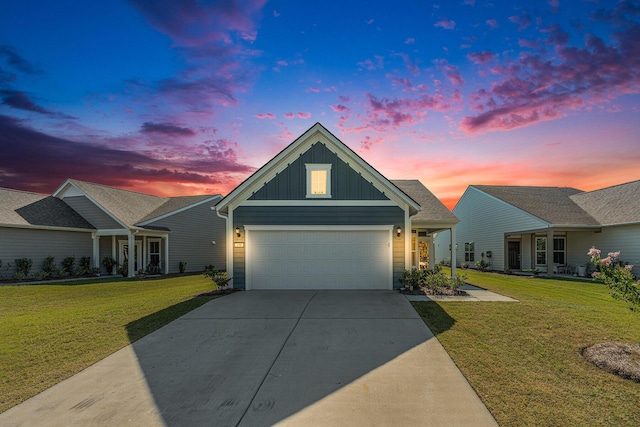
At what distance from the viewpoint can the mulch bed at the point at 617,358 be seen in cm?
521

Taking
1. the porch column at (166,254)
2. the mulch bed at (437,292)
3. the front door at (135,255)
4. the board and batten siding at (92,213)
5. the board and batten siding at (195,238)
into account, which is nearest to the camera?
the mulch bed at (437,292)

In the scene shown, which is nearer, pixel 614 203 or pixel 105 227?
pixel 614 203

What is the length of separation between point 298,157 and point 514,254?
65.3ft

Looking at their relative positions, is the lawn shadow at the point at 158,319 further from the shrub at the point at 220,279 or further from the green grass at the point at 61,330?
the shrub at the point at 220,279

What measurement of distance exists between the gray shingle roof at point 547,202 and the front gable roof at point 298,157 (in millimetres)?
12915

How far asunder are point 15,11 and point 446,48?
14.5 metres

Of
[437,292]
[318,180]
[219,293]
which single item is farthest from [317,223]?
[437,292]

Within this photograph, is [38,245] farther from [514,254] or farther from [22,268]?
[514,254]

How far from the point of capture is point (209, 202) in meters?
26.9

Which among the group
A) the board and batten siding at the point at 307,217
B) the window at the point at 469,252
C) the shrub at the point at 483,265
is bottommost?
the shrub at the point at 483,265

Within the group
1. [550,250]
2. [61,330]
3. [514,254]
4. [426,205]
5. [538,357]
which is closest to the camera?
[538,357]

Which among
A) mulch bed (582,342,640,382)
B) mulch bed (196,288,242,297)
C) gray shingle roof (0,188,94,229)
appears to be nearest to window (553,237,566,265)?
mulch bed (582,342,640,382)

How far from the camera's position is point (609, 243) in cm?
2038

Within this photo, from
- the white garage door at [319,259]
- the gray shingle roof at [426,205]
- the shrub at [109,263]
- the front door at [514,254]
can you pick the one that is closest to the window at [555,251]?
the front door at [514,254]
